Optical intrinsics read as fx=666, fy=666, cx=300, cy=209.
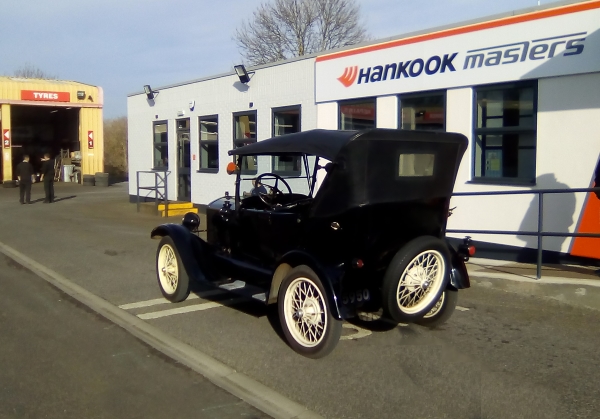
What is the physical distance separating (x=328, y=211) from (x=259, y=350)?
1420 mm

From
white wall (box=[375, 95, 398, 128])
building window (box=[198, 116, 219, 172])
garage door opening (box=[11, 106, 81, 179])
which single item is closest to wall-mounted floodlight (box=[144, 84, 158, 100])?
building window (box=[198, 116, 219, 172])

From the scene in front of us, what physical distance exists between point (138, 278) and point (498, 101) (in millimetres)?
6210

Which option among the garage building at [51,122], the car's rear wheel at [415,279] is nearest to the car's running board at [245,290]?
the car's rear wheel at [415,279]

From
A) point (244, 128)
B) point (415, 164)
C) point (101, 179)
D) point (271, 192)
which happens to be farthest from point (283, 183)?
point (101, 179)

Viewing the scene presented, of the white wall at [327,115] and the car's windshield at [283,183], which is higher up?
the white wall at [327,115]

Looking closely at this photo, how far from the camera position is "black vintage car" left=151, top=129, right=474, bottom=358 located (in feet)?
18.3

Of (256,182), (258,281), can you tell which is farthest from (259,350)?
(256,182)

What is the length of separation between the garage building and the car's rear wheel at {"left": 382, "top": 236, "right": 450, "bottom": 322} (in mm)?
32159

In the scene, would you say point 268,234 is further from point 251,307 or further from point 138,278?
point 138,278

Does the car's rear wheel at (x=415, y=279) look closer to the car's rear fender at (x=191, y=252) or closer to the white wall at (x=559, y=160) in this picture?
the car's rear fender at (x=191, y=252)

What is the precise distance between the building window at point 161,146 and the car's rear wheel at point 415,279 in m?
15.5

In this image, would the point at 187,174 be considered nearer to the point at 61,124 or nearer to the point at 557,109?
the point at 557,109

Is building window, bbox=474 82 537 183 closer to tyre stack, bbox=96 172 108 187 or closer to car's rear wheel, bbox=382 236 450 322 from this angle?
car's rear wheel, bbox=382 236 450 322

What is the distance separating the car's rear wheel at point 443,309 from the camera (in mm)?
6434
